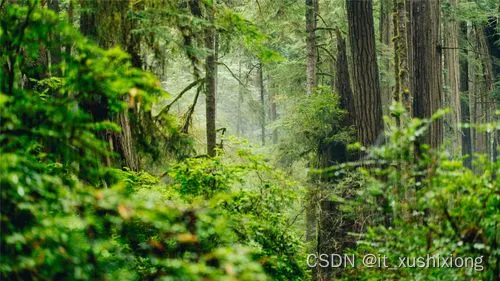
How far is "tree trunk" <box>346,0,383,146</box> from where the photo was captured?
1246 centimetres

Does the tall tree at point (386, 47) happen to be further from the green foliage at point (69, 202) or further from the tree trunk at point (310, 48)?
the green foliage at point (69, 202)

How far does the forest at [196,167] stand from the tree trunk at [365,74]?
0.03 metres

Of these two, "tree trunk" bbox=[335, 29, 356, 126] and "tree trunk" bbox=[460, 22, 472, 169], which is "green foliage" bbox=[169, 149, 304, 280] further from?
"tree trunk" bbox=[460, 22, 472, 169]

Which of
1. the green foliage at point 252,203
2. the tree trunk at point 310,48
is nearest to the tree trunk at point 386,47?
the tree trunk at point 310,48

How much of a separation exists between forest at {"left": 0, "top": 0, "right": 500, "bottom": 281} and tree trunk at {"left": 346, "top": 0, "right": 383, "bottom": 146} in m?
0.03

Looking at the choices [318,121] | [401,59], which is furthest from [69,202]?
[318,121]

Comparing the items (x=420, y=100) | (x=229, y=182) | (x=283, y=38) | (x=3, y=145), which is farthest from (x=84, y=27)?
(x=283, y=38)

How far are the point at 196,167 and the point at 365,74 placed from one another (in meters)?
6.18

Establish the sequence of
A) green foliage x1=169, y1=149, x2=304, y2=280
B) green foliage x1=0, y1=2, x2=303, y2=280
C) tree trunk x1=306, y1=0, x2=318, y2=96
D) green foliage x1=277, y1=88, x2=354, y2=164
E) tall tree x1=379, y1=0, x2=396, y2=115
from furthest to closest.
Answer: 1. tall tree x1=379, y1=0, x2=396, y2=115
2. tree trunk x1=306, y1=0, x2=318, y2=96
3. green foliage x1=277, y1=88, x2=354, y2=164
4. green foliage x1=169, y1=149, x2=304, y2=280
5. green foliage x1=0, y1=2, x2=303, y2=280

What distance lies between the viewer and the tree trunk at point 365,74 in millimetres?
12461

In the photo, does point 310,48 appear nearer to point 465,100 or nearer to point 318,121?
point 318,121

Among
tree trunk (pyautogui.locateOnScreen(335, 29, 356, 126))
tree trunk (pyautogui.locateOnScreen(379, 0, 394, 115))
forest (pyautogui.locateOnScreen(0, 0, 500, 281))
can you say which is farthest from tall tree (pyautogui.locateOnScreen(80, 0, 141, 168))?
tree trunk (pyautogui.locateOnScreen(379, 0, 394, 115))

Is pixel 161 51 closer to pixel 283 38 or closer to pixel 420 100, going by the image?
pixel 420 100

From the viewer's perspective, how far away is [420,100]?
1126cm
